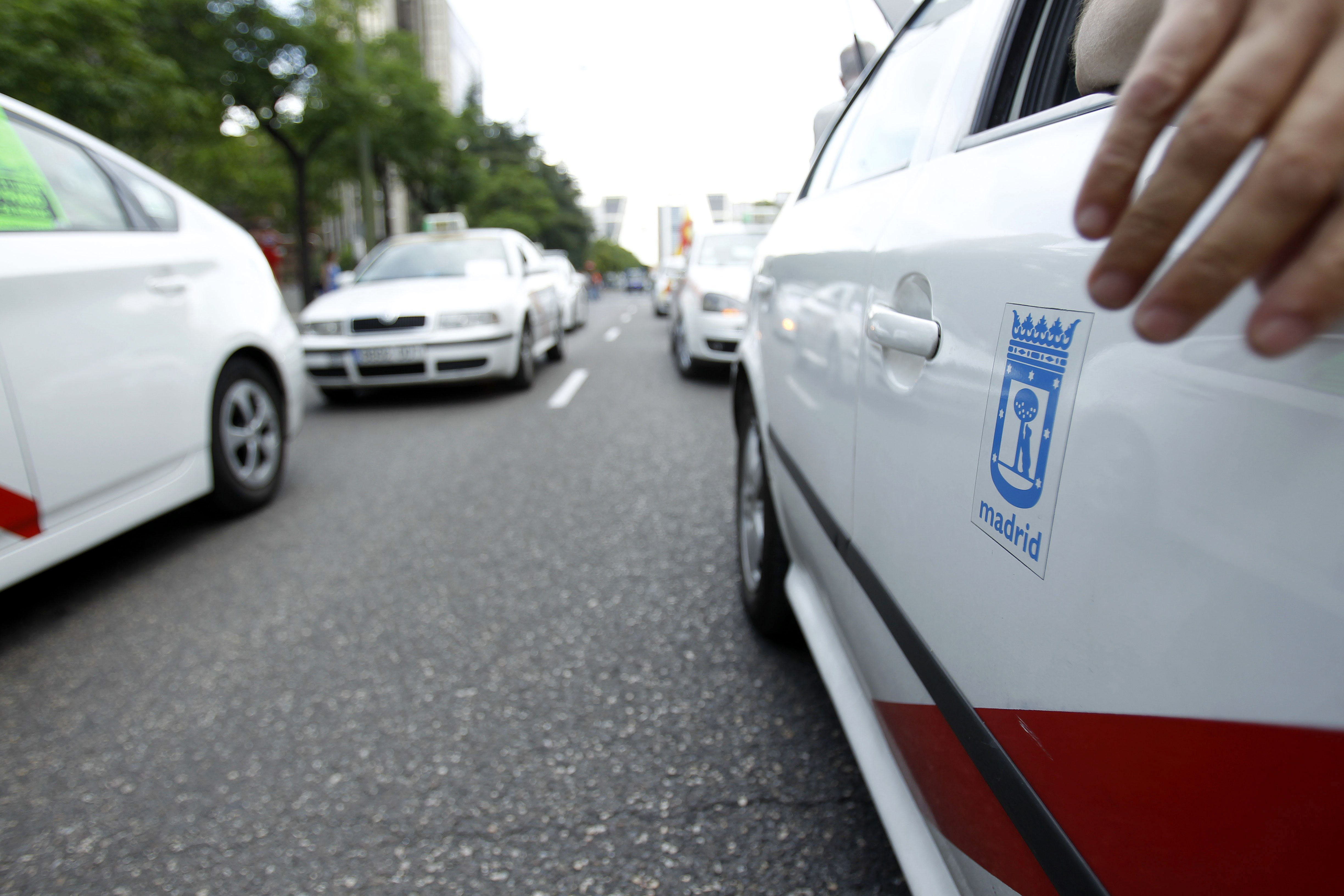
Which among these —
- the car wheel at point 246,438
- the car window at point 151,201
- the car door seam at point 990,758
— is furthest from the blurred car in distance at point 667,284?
the car door seam at point 990,758

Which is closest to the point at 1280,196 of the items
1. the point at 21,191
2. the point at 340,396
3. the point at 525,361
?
the point at 21,191

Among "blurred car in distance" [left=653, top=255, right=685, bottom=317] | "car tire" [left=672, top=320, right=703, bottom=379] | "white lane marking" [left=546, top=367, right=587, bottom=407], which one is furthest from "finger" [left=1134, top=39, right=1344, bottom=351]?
"blurred car in distance" [left=653, top=255, right=685, bottom=317]

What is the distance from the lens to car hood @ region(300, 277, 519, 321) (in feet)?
22.0

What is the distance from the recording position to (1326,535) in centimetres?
57

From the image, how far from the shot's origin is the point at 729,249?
853cm

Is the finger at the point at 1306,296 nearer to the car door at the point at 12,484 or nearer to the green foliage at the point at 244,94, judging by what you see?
the car door at the point at 12,484

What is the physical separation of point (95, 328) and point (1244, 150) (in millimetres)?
3282

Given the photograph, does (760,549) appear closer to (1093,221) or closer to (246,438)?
(1093,221)

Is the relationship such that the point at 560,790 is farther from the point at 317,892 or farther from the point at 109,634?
the point at 109,634

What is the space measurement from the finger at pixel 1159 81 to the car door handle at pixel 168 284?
3.47 meters

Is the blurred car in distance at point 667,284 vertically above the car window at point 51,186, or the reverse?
the car window at point 51,186

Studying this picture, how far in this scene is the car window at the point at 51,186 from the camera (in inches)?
104

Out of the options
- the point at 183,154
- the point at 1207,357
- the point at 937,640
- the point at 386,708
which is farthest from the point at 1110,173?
the point at 183,154

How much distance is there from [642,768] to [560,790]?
199 mm
